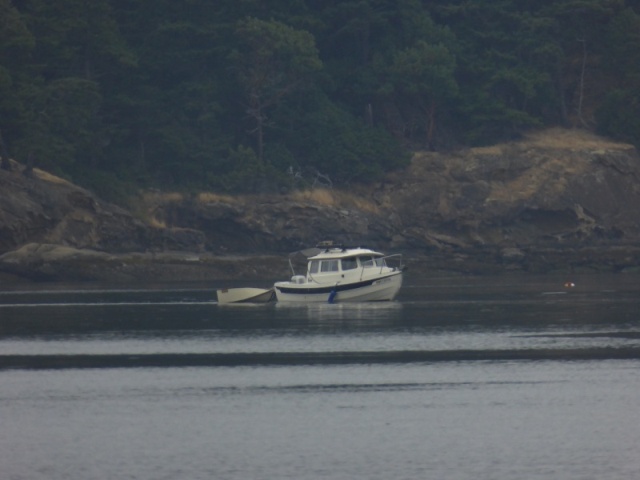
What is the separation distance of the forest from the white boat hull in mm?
25598

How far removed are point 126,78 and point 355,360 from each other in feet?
174

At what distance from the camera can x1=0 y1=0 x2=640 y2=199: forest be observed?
83.5m

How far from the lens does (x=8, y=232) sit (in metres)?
74.3

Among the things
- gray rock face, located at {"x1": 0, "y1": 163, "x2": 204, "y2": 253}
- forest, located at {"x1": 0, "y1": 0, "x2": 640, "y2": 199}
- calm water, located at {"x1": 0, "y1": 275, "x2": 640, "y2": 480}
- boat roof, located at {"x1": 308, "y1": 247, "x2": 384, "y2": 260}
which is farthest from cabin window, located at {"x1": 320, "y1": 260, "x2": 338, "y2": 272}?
forest, located at {"x1": 0, "y1": 0, "x2": 640, "y2": 199}

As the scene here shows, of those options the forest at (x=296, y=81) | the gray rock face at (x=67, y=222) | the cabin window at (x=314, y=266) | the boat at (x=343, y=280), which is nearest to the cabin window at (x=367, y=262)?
the boat at (x=343, y=280)

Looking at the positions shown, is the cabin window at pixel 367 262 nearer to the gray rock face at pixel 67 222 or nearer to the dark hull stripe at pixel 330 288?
the dark hull stripe at pixel 330 288

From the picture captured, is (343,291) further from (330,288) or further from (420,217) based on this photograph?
(420,217)

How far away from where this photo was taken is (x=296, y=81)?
88750 millimetres

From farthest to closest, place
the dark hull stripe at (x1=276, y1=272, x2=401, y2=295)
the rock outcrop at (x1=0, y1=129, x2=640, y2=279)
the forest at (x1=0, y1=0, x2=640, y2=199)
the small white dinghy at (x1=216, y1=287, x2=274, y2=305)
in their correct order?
the forest at (x1=0, y1=0, x2=640, y2=199) < the rock outcrop at (x1=0, y1=129, x2=640, y2=279) < the small white dinghy at (x1=216, y1=287, x2=274, y2=305) < the dark hull stripe at (x1=276, y1=272, x2=401, y2=295)

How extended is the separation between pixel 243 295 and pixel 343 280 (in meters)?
4.48

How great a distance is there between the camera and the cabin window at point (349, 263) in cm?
5856

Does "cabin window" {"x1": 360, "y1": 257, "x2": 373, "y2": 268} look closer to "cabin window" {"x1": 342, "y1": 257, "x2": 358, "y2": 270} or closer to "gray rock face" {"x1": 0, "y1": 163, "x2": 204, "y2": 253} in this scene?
"cabin window" {"x1": 342, "y1": 257, "x2": 358, "y2": 270}

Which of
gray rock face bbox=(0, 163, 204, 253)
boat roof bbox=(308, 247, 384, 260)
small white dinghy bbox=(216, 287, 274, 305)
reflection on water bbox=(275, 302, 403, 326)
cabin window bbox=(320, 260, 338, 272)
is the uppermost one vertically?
gray rock face bbox=(0, 163, 204, 253)

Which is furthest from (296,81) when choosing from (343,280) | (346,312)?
(346,312)
